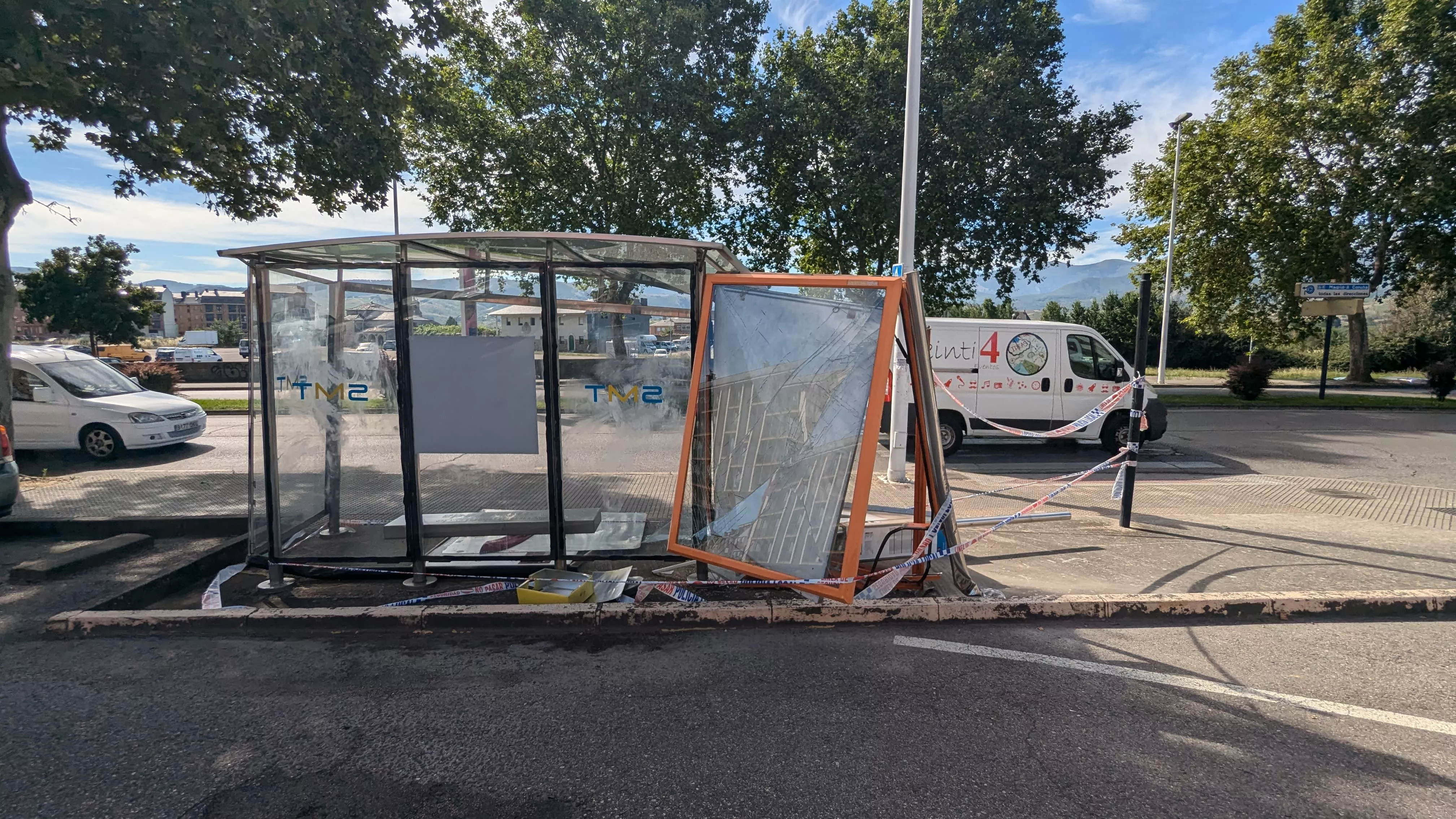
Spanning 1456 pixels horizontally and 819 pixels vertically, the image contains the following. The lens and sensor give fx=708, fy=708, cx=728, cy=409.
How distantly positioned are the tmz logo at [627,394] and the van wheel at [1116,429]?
9.58 meters

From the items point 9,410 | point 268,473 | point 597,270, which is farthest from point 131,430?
point 597,270

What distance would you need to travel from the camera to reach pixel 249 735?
3.34 meters

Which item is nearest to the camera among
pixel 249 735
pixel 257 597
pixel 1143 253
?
pixel 249 735

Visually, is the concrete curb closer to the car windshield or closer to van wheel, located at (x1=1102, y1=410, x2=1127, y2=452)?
van wheel, located at (x1=1102, y1=410, x2=1127, y2=452)

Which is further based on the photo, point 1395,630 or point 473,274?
point 473,274

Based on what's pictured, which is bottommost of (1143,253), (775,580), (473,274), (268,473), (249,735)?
(249,735)

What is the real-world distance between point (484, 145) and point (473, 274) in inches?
554

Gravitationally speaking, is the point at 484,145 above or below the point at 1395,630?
above

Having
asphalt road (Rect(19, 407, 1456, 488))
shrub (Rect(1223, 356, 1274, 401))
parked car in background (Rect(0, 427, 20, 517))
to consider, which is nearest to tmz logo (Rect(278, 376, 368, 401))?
asphalt road (Rect(19, 407, 1456, 488))

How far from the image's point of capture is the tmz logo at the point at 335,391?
5559mm

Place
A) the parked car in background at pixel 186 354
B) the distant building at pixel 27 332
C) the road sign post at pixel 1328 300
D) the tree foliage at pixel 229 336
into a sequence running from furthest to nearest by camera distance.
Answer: the tree foliage at pixel 229 336 → the distant building at pixel 27 332 → the parked car in background at pixel 186 354 → the road sign post at pixel 1328 300

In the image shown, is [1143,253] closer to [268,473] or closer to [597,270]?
[597,270]

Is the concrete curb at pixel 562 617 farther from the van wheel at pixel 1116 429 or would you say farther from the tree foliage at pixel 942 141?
the tree foliage at pixel 942 141

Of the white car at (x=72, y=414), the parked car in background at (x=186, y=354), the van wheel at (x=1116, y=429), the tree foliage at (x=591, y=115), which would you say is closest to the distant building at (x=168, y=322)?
the parked car in background at (x=186, y=354)
